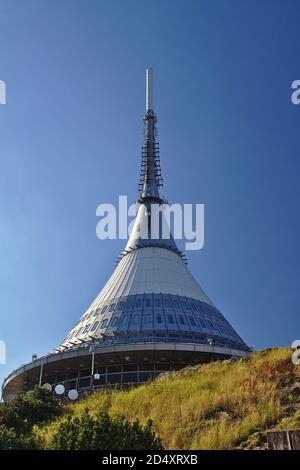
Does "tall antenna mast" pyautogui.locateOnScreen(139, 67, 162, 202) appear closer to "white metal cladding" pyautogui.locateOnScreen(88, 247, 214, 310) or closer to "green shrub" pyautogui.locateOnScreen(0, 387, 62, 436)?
"white metal cladding" pyautogui.locateOnScreen(88, 247, 214, 310)

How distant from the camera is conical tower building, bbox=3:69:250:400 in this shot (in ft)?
107

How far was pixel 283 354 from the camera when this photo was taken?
16.8m

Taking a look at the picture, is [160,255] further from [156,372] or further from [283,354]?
[283,354]

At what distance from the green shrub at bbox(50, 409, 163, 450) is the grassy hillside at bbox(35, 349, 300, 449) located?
6.55 ft

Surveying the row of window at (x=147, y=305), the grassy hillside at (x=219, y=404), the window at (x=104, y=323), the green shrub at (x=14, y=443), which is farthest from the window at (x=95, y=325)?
the green shrub at (x=14, y=443)

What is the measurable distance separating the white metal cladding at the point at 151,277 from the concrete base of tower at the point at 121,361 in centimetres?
762

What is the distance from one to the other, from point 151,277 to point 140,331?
8.30m

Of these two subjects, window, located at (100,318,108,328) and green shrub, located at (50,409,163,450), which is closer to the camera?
green shrub, located at (50,409,163,450)

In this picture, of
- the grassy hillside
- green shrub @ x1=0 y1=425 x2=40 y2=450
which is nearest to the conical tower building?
the grassy hillside

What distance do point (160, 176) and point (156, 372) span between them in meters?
28.3

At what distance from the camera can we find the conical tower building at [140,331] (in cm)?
3253

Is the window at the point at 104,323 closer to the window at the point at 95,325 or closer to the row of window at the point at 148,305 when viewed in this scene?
the window at the point at 95,325

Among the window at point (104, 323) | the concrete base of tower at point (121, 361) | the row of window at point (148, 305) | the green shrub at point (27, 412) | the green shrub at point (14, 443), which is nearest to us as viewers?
the green shrub at point (14, 443)
